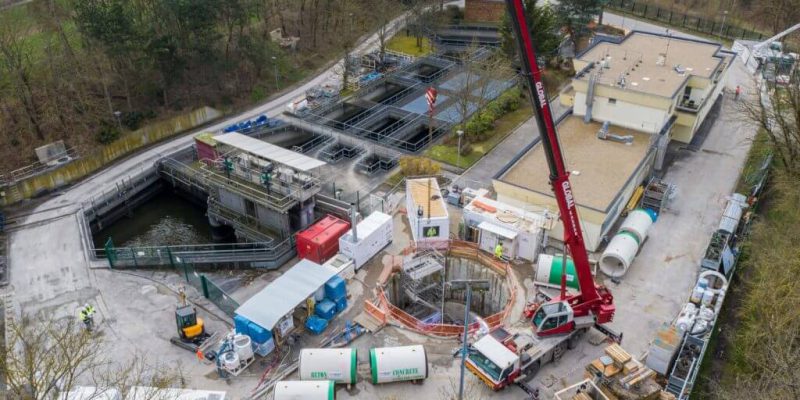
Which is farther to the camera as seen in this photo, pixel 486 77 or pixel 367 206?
pixel 486 77

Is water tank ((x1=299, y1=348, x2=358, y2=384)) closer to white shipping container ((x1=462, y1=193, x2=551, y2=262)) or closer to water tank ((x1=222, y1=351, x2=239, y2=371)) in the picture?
water tank ((x1=222, y1=351, x2=239, y2=371))

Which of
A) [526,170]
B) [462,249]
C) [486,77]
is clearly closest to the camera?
[462,249]

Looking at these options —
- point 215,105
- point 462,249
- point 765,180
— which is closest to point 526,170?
point 462,249

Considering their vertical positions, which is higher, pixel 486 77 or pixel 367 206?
pixel 486 77

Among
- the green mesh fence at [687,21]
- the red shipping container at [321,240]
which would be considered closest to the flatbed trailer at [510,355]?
the red shipping container at [321,240]

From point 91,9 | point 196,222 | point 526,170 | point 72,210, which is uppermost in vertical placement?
point 91,9

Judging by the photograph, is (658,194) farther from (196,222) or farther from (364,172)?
(196,222)
